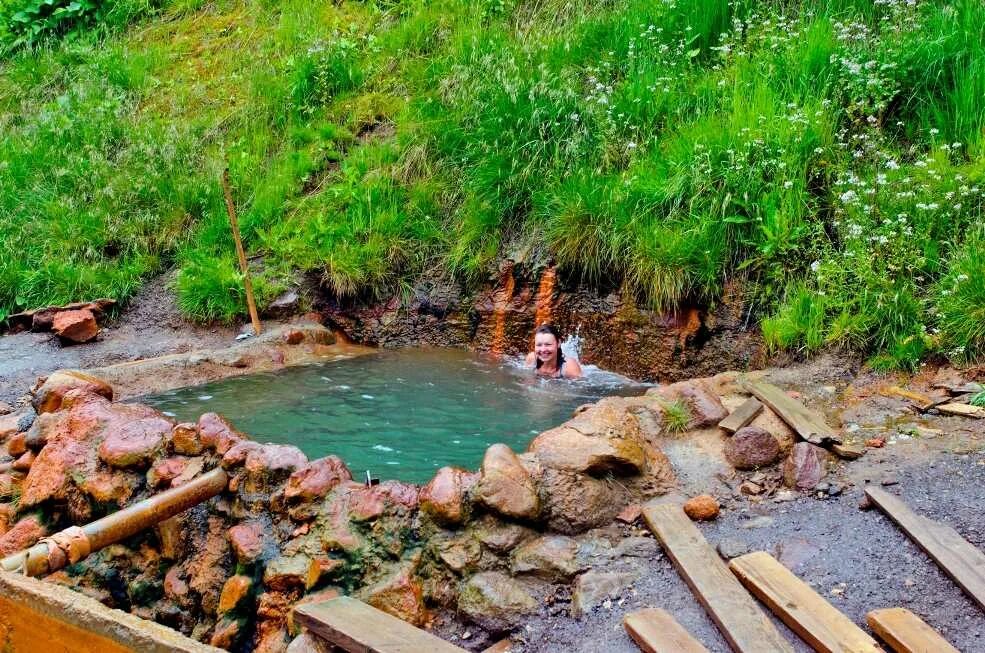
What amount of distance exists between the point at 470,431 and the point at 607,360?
196cm

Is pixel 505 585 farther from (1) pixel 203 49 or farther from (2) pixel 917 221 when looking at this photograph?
(1) pixel 203 49

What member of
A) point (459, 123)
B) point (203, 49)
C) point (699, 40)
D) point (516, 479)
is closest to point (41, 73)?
point (203, 49)

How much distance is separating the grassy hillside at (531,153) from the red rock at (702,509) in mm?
1970

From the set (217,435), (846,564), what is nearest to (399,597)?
(217,435)

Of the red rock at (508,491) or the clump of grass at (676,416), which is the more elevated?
the red rock at (508,491)

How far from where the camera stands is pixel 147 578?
417 cm

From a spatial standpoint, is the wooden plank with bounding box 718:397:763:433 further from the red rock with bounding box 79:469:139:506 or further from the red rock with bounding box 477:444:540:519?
the red rock with bounding box 79:469:139:506

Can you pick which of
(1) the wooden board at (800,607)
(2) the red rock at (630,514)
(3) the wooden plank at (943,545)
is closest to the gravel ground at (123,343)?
(2) the red rock at (630,514)

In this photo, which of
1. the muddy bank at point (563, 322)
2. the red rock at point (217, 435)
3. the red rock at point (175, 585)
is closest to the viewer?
the red rock at point (175, 585)

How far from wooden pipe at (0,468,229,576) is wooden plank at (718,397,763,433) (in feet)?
8.81

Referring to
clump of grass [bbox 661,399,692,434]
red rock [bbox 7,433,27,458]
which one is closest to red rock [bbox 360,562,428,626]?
clump of grass [bbox 661,399,692,434]

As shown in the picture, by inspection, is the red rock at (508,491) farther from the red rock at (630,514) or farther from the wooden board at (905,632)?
the wooden board at (905,632)

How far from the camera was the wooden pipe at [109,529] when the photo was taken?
338cm

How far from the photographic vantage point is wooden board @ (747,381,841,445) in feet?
14.1
